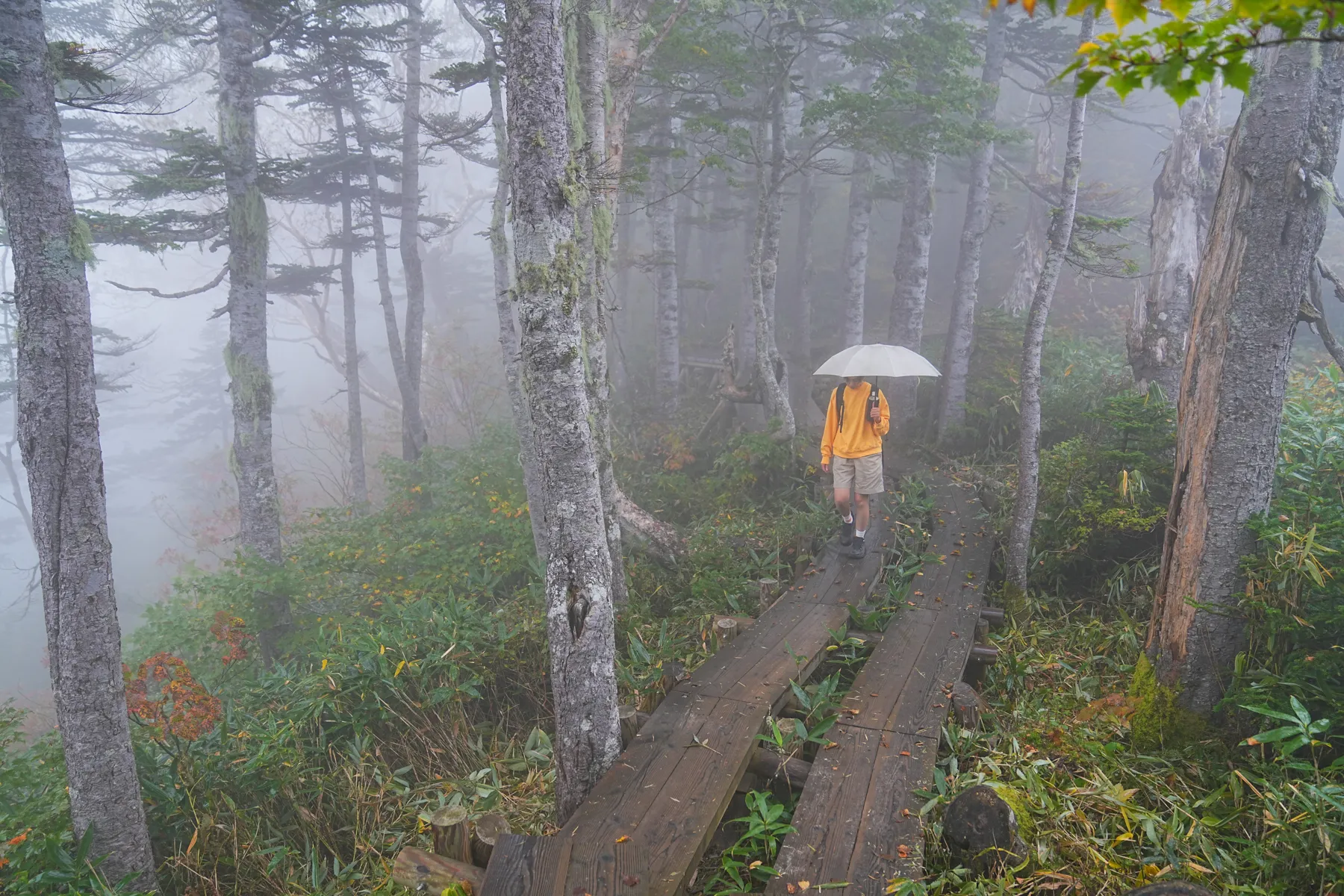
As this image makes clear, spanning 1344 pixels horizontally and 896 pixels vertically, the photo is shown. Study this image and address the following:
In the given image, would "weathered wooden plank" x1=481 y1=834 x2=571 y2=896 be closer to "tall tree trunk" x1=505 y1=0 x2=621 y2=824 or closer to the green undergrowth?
"tall tree trunk" x1=505 y1=0 x2=621 y2=824

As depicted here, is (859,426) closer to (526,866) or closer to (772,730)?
(772,730)

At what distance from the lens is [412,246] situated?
17594 millimetres

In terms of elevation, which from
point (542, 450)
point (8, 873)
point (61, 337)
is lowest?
point (8, 873)

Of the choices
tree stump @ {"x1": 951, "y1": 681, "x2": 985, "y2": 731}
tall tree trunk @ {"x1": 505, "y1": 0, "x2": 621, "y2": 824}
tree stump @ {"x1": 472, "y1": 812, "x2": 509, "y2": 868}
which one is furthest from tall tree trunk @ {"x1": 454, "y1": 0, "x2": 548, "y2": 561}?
tree stump @ {"x1": 951, "y1": 681, "x2": 985, "y2": 731}

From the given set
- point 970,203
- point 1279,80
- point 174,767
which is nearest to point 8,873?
point 174,767

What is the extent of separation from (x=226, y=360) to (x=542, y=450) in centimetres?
1005

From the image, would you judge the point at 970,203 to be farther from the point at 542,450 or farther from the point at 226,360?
the point at 226,360

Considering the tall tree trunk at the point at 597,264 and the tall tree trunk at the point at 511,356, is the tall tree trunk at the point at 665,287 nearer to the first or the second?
the tall tree trunk at the point at 511,356

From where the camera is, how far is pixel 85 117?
64.8 feet

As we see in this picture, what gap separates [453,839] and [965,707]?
12.6 feet

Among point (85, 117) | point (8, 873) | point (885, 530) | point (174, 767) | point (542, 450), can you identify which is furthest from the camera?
point (85, 117)

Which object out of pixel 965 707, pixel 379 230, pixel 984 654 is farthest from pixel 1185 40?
pixel 379 230

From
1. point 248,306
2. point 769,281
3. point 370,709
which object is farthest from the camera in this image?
point 769,281

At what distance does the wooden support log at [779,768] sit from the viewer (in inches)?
195
